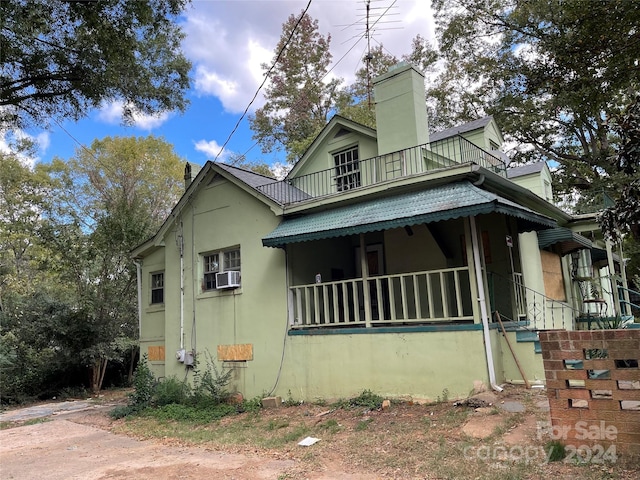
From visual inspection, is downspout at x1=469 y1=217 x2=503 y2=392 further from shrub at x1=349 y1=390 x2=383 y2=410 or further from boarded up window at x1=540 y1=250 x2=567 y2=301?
boarded up window at x1=540 y1=250 x2=567 y2=301

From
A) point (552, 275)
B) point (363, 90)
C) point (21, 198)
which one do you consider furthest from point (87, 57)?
point (21, 198)

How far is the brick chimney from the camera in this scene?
10.5m

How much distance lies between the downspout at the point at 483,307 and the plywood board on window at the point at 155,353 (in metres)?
9.15

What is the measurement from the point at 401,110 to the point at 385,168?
145 centimetres

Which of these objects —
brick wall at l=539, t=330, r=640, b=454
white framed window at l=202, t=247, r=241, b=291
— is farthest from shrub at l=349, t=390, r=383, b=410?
white framed window at l=202, t=247, r=241, b=291

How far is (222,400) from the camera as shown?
10062 mm

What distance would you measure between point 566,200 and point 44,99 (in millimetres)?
24172

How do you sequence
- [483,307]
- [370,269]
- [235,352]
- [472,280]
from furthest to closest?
[370,269], [235,352], [472,280], [483,307]

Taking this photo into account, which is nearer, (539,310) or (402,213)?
(402,213)

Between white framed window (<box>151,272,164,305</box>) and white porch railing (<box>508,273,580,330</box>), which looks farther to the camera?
white framed window (<box>151,272,164,305</box>)

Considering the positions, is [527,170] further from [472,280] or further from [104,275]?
[104,275]

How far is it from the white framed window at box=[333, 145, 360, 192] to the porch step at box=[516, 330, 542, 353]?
630 cm

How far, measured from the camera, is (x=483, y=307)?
726cm

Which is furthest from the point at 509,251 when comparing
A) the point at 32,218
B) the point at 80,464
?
the point at 32,218
